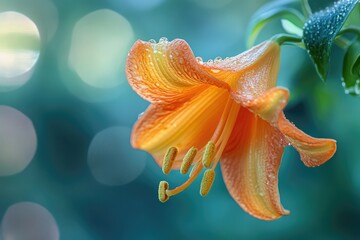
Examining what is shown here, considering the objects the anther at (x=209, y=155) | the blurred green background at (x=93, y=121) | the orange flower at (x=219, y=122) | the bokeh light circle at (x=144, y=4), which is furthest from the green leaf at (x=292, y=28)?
the bokeh light circle at (x=144, y=4)

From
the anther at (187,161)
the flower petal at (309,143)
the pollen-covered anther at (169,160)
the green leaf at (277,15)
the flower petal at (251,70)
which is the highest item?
the green leaf at (277,15)

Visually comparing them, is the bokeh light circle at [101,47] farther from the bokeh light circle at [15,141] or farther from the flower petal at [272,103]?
the flower petal at [272,103]

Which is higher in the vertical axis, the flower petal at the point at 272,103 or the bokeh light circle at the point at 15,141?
the bokeh light circle at the point at 15,141

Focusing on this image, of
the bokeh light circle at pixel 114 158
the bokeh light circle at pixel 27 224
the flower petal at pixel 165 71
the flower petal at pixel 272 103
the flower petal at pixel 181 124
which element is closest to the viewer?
the flower petal at pixel 272 103

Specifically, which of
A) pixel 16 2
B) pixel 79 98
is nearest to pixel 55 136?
pixel 79 98

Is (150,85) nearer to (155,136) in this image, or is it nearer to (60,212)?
(155,136)

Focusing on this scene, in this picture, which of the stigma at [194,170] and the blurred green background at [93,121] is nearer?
the stigma at [194,170]

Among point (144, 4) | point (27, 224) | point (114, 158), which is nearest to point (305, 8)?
point (144, 4)

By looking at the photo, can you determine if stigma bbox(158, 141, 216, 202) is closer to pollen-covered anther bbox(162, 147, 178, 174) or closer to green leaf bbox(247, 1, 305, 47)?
pollen-covered anther bbox(162, 147, 178, 174)
